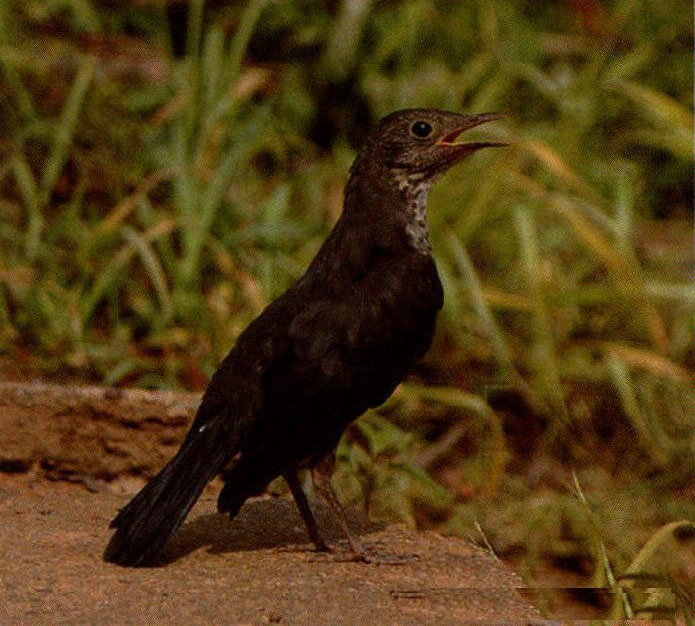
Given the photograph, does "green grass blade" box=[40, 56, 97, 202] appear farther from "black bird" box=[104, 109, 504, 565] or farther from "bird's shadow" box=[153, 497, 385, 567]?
"black bird" box=[104, 109, 504, 565]

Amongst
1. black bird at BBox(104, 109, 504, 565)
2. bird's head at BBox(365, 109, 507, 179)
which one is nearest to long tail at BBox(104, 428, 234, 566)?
black bird at BBox(104, 109, 504, 565)

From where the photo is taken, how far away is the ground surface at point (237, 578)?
3.81 m

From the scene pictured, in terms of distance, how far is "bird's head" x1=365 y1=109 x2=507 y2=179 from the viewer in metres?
4.77

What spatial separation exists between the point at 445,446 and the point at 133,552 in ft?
8.01

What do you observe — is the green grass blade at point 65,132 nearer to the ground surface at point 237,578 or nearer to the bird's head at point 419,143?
the ground surface at point 237,578

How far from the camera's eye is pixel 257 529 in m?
4.71

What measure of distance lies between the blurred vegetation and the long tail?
3.32 ft

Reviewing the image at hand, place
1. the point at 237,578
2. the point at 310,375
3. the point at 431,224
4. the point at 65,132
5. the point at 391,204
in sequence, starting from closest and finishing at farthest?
the point at 237,578
the point at 310,375
the point at 391,204
the point at 431,224
the point at 65,132

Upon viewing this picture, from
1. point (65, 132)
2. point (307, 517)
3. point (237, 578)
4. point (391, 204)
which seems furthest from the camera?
point (65, 132)

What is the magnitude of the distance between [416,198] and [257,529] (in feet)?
3.53

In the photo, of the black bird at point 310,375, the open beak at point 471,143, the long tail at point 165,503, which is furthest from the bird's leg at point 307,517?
the open beak at point 471,143

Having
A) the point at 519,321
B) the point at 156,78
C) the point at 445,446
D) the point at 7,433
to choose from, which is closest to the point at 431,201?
the point at 519,321

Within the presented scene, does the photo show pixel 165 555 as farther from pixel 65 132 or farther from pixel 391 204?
pixel 65 132

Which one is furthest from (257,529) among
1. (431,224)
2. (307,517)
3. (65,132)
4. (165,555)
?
(65,132)
